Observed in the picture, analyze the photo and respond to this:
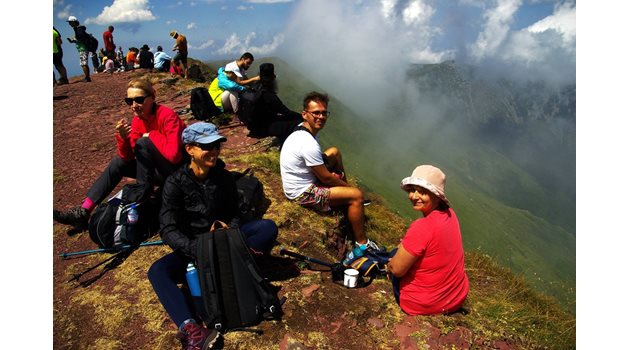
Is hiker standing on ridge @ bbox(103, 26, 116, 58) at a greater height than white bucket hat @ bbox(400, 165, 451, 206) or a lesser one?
greater

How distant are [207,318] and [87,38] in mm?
22696

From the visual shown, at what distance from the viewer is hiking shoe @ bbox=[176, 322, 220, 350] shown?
13.7 ft

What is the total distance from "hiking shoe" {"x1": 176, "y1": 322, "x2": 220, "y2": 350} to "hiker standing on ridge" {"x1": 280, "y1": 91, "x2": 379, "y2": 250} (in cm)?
329

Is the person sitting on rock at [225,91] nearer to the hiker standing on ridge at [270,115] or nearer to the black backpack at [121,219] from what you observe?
the hiker standing on ridge at [270,115]

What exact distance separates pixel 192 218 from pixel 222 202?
45cm

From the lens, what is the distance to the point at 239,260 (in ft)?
14.8

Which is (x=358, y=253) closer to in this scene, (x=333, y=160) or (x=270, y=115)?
(x=333, y=160)

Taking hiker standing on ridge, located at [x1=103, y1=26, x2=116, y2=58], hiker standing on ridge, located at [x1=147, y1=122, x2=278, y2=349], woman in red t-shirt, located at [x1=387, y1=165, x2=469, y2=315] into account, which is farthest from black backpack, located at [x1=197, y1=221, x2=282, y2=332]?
hiker standing on ridge, located at [x1=103, y1=26, x2=116, y2=58]

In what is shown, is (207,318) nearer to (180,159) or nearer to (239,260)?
(239,260)

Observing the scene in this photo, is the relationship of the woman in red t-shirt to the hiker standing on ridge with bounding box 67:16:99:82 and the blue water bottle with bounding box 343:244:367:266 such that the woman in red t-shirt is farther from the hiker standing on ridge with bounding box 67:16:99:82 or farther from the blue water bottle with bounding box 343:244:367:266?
the hiker standing on ridge with bounding box 67:16:99:82

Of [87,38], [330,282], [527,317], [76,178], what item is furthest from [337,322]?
[87,38]

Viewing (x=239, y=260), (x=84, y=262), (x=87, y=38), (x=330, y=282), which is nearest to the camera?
(x=239, y=260)

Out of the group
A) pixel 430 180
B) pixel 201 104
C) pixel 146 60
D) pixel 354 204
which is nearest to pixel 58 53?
pixel 146 60

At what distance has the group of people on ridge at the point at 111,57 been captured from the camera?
65.8 ft
